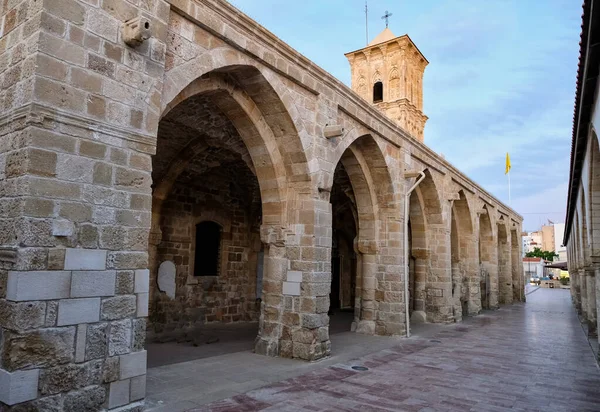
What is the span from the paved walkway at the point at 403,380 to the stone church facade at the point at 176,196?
2.33 ft

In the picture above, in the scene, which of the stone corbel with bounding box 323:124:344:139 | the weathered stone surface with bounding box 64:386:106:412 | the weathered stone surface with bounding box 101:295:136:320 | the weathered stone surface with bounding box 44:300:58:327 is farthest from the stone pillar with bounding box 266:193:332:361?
the weathered stone surface with bounding box 44:300:58:327

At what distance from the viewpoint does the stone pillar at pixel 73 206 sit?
10.6 feet

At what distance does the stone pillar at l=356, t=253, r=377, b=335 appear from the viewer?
361 inches

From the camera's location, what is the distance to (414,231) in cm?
1176

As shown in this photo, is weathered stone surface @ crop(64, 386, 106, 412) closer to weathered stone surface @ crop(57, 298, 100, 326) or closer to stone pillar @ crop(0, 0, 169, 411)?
stone pillar @ crop(0, 0, 169, 411)

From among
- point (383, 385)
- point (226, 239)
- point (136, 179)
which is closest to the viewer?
point (136, 179)

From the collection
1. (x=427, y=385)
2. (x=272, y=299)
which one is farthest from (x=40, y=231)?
(x=427, y=385)

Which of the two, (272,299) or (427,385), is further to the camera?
(272,299)

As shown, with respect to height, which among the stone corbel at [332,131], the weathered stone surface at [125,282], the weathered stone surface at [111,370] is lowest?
the weathered stone surface at [111,370]

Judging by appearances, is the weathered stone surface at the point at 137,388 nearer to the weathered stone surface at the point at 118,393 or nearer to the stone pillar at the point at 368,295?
the weathered stone surface at the point at 118,393

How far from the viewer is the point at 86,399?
3479 millimetres

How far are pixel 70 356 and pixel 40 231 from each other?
3.35 ft

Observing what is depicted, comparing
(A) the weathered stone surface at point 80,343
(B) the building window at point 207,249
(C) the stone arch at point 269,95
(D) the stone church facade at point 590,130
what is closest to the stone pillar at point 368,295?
(C) the stone arch at point 269,95

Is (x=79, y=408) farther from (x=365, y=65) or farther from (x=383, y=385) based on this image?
(x=365, y=65)
